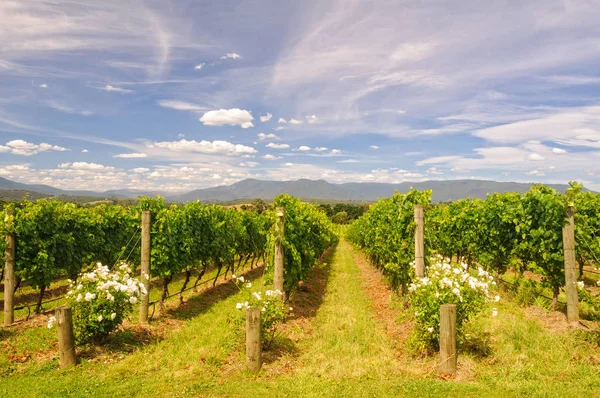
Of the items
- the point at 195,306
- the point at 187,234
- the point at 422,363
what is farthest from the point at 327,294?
the point at 422,363

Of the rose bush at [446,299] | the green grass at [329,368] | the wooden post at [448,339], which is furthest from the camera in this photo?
the rose bush at [446,299]

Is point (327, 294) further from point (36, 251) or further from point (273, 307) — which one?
point (36, 251)

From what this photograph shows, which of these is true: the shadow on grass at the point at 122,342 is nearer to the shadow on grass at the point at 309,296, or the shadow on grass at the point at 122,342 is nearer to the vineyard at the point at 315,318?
the vineyard at the point at 315,318

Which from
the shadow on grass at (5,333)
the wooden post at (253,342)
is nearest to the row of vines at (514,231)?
the wooden post at (253,342)

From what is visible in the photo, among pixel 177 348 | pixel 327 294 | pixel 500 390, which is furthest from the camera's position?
pixel 327 294

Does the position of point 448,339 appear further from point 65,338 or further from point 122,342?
point 65,338

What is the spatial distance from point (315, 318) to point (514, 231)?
6727 millimetres

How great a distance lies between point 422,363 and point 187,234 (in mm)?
7996

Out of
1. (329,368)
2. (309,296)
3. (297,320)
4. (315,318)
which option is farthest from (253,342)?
(309,296)

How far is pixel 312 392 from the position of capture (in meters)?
5.05

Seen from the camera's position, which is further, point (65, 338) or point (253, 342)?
point (65, 338)

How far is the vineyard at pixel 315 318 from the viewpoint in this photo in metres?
5.38

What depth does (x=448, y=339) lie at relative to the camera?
560 centimetres

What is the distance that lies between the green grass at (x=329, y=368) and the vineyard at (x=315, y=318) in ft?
0.11
